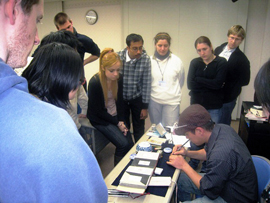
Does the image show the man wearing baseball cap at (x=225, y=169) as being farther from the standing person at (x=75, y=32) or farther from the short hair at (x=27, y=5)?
the standing person at (x=75, y=32)

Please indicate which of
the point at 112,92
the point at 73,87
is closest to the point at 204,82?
the point at 112,92

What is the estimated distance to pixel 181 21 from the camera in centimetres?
418

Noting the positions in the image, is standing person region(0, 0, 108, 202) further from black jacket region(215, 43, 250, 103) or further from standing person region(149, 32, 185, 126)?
black jacket region(215, 43, 250, 103)

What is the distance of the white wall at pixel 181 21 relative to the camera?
12.5ft

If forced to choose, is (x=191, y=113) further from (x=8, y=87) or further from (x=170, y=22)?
(x=170, y=22)

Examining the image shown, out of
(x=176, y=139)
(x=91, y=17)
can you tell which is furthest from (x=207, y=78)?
(x=91, y=17)

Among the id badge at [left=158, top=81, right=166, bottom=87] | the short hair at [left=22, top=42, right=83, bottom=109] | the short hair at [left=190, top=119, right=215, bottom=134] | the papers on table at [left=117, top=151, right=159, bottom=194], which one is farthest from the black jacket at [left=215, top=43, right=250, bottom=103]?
the short hair at [left=22, top=42, right=83, bottom=109]

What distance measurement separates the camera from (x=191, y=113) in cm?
146

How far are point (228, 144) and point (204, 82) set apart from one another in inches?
48.3

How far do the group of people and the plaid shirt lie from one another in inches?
0.5

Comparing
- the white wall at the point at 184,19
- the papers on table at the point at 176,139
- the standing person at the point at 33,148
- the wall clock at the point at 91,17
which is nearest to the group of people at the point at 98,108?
the standing person at the point at 33,148

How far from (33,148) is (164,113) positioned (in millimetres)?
2324

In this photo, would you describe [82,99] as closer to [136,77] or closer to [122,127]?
[122,127]

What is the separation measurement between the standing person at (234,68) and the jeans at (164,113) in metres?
0.66
